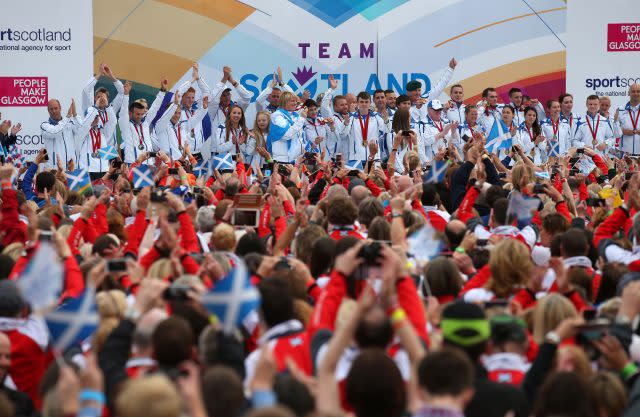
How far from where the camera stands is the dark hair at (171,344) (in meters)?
3.94

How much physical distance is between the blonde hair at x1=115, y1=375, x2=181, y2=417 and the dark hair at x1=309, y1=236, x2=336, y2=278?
322cm

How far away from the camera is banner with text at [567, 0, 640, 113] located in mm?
19078

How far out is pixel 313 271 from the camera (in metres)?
6.46

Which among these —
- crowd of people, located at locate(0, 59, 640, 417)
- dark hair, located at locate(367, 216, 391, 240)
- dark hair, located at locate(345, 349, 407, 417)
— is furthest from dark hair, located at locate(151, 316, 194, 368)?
dark hair, located at locate(367, 216, 391, 240)

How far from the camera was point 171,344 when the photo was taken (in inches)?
155

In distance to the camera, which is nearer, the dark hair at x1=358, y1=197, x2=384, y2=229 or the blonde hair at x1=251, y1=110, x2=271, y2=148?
the dark hair at x1=358, y1=197, x2=384, y2=229

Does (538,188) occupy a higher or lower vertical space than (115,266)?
higher

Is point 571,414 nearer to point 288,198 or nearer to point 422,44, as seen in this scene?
point 288,198

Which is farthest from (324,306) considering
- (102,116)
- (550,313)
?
(102,116)

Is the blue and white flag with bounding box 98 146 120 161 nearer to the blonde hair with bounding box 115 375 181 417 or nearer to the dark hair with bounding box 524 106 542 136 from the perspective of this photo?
the dark hair with bounding box 524 106 542 136

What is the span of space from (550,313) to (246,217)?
393 centimetres

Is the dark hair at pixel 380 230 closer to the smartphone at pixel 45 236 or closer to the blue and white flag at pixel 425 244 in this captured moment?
the blue and white flag at pixel 425 244

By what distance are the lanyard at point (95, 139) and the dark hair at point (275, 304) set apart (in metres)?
12.3

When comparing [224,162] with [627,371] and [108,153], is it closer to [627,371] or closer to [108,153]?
[108,153]
